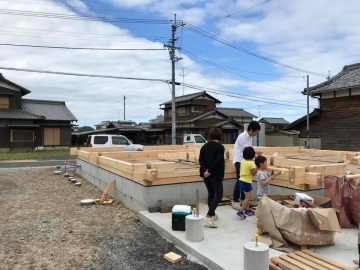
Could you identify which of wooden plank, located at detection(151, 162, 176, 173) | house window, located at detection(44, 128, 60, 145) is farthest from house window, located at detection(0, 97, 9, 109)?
wooden plank, located at detection(151, 162, 176, 173)

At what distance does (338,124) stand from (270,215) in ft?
48.3

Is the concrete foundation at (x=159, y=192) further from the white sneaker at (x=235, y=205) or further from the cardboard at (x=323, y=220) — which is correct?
the cardboard at (x=323, y=220)

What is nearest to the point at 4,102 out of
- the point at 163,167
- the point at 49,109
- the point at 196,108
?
the point at 49,109

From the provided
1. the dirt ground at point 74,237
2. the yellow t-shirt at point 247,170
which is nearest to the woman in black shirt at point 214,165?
the yellow t-shirt at point 247,170

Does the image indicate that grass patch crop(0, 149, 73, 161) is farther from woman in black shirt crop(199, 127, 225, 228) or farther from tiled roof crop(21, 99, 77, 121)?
woman in black shirt crop(199, 127, 225, 228)

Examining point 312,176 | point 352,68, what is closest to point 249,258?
point 312,176

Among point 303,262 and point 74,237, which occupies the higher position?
point 303,262

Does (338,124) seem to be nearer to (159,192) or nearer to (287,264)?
(159,192)

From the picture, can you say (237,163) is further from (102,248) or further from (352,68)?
(352,68)

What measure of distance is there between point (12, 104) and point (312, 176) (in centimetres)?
3088

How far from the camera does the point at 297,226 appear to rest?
3.66m

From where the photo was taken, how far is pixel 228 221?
491 centimetres

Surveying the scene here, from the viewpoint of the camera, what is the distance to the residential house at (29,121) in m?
27.3

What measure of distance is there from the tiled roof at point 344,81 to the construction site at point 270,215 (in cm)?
1120
